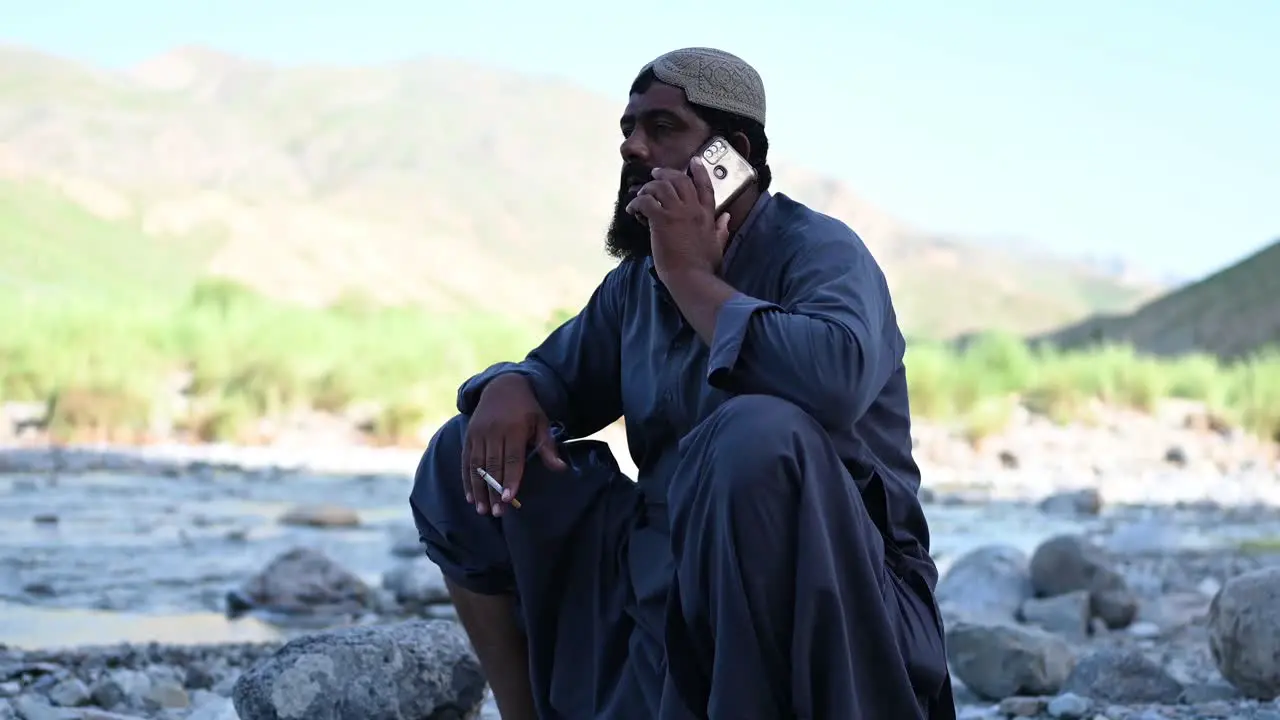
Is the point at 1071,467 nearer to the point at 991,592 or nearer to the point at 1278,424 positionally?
the point at 1278,424

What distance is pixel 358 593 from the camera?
4871 mm

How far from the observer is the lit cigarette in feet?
7.72

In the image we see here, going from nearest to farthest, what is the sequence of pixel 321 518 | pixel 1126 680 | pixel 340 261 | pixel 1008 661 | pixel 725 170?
pixel 725 170 → pixel 1126 680 → pixel 1008 661 → pixel 321 518 → pixel 340 261

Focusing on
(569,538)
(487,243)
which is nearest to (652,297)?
(569,538)

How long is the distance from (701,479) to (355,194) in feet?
238

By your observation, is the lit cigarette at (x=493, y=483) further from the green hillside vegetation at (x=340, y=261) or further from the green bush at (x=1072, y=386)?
the green bush at (x=1072, y=386)

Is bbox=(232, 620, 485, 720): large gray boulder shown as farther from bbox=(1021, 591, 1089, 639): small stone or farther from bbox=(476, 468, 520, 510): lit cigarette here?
bbox=(1021, 591, 1089, 639): small stone

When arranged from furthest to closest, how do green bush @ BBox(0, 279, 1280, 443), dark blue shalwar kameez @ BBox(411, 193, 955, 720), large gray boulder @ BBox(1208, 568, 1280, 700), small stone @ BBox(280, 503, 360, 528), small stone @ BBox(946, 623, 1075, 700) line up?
green bush @ BBox(0, 279, 1280, 443)
small stone @ BBox(280, 503, 360, 528)
small stone @ BBox(946, 623, 1075, 700)
large gray boulder @ BBox(1208, 568, 1280, 700)
dark blue shalwar kameez @ BBox(411, 193, 955, 720)

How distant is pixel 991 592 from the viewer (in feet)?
16.9

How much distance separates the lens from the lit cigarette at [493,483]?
2.35 meters

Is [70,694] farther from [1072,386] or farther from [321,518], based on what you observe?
[1072,386]

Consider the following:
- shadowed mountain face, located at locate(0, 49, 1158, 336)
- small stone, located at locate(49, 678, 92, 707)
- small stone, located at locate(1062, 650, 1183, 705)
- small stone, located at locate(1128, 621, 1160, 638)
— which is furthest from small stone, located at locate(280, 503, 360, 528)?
shadowed mountain face, located at locate(0, 49, 1158, 336)

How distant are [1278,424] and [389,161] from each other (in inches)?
2999

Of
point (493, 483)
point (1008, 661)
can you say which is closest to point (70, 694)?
point (493, 483)
